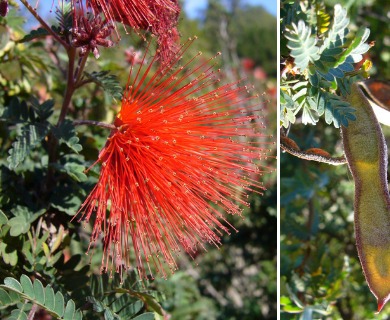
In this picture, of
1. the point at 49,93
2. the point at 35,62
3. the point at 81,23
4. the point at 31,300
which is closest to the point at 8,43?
the point at 35,62

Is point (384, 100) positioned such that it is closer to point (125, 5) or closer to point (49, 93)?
point (125, 5)

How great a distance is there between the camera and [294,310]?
4.52ft

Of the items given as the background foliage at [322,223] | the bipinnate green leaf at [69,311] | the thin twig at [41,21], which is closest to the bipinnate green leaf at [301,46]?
the background foliage at [322,223]

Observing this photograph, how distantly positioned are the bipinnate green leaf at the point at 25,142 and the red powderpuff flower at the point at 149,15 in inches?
11.2

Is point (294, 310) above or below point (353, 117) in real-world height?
below

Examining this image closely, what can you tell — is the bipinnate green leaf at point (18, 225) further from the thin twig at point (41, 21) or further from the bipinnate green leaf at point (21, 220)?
the thin twig at point (41, 21)

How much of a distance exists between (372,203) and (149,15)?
1.87ft

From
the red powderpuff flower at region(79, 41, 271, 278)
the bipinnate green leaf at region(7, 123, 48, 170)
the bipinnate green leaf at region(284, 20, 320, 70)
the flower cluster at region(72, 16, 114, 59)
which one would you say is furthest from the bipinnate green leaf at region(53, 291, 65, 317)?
the bipinnate green leaf at region(284, 20, 320, 70)

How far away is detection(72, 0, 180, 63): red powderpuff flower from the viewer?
105 cm

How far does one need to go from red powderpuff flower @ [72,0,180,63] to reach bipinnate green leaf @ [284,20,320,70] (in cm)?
30

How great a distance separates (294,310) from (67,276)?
59cm

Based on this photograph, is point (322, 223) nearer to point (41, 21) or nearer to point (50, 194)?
point (50, 194)

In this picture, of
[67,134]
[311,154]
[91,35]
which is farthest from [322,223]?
[91,35]

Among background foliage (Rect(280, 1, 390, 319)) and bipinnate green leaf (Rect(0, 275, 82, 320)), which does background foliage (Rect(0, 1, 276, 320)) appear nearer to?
bipinnate green leaf (Rect(0, 275, 82, 320))
